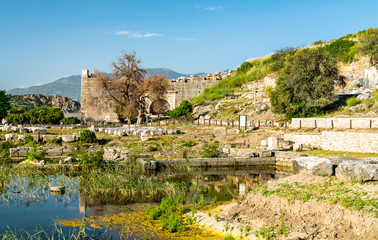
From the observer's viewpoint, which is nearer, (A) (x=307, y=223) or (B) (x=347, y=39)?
(A) (x=307, y=223)

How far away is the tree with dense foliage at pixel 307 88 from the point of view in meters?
26.9

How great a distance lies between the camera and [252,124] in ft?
89.1

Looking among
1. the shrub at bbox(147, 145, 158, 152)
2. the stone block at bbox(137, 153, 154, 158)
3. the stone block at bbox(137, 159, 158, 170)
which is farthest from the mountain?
the stone block at bbox(137, 159, 158, 170)

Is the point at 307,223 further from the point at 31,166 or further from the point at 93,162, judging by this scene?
the point at 31,166

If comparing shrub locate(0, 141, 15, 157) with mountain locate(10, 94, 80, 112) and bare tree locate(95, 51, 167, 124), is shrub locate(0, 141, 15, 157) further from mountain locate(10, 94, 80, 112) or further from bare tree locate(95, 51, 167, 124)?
mountain locate(10, 94, 80, 112)

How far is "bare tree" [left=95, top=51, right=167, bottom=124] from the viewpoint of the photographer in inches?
1423

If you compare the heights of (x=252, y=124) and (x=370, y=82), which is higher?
(x=370, y=82)

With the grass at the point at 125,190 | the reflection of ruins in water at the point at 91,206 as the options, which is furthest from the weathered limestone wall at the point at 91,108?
the reflection of ruins in water at the point at 91,206

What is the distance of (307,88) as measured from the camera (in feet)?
88.4

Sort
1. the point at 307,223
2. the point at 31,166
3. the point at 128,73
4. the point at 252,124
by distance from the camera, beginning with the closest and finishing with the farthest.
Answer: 1. the point at 307,223
2. the point at 31,166
3. the point at 252,124
4. the point at 128,73

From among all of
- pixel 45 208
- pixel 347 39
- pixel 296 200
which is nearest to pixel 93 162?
pixel 45 208

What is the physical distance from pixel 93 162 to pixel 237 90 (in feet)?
99.2

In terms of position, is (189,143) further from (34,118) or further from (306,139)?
(34,118)

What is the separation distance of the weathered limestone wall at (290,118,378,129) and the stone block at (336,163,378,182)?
12.9 m
